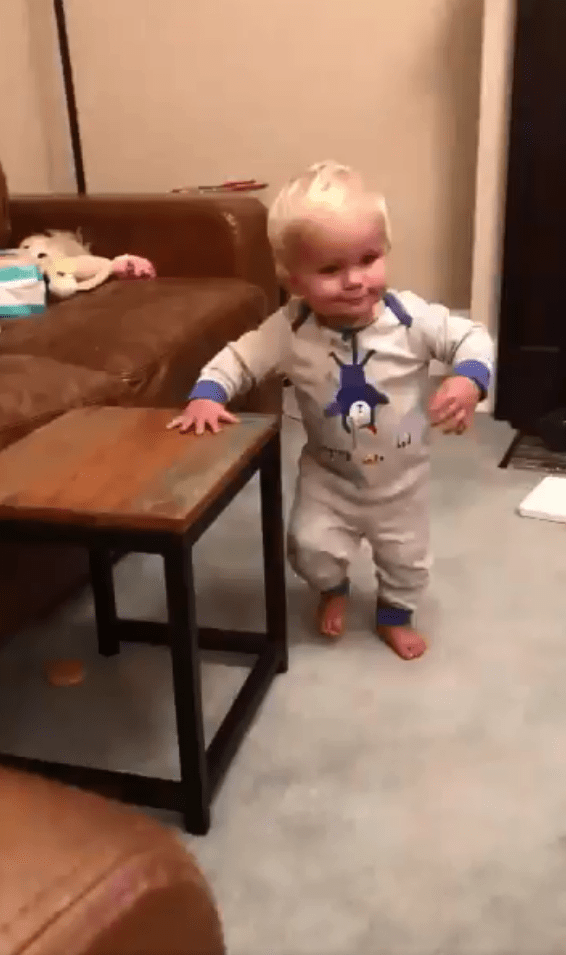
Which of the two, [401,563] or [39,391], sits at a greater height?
[39,391]

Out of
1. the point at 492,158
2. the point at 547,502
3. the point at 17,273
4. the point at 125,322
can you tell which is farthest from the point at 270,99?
the point at 547,502

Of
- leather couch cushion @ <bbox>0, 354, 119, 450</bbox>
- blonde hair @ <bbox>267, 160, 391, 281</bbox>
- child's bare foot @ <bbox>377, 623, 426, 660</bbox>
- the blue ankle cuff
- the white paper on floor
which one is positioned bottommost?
the white paper on floor

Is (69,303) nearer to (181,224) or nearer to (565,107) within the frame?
(181,224)

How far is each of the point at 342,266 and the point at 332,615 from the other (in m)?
0.55

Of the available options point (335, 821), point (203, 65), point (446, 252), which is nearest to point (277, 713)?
point (335, 821)

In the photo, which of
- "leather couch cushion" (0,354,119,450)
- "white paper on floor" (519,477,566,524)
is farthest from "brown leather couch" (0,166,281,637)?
"white paper on floor" (519,477,566,524)

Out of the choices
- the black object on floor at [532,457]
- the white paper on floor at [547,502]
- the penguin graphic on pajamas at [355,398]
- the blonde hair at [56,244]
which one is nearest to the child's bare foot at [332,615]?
the penguin graphic on pajamas at [355,398]

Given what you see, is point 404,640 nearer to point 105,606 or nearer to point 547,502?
point 105,606

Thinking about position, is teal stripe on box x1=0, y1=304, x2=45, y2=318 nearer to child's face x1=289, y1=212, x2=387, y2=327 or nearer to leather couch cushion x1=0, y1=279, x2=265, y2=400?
leather couch cushion x1=0, y1=279, x2=265, y2=400

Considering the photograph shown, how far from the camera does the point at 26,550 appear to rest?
1396 mm

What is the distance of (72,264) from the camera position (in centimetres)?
209

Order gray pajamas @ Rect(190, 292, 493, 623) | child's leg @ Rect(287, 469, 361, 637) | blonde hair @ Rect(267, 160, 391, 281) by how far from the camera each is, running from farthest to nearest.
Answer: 1. child's leg @ Rect(287, 469, 361, 637)
2. gray pajamas @ Rect(190, 292, 493, 623)
3. blonde hair @ Rect(267, 160, 391, 281)

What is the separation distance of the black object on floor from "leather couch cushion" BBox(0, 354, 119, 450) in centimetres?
99

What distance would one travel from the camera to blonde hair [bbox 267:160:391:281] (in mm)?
1280
